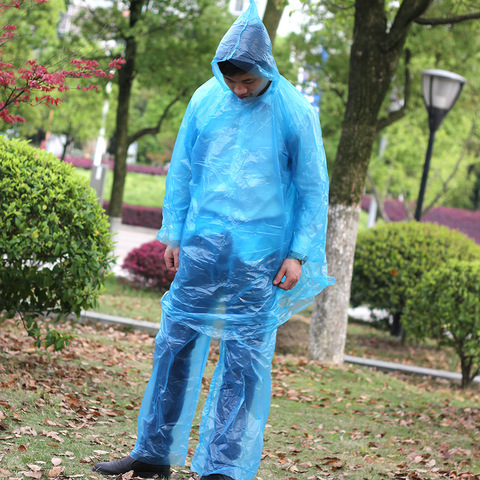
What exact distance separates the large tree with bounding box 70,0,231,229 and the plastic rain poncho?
10.8 m

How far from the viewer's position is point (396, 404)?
6.62 meters

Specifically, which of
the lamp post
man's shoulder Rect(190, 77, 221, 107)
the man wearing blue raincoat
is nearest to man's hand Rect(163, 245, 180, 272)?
the man wearing blue raincoat

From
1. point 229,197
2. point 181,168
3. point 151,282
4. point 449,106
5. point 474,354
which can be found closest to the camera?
point 229,197

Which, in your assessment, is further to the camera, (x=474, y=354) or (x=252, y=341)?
(x=474, y=354)

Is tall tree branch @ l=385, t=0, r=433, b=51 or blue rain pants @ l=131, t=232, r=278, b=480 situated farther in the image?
tall tree branch @ l=385, t=0, r=433, b=51

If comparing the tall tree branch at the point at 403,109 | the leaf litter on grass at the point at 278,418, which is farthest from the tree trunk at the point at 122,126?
the leaf litter on grass at the point at 278,418

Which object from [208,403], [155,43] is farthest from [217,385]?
[155,43]

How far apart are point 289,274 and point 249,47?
3.49 ft

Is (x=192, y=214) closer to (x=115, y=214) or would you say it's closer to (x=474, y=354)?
(x=474, y=354)

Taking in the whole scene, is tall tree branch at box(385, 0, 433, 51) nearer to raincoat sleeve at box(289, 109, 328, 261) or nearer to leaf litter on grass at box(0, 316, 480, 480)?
A: leaf litter on grass at box(0, 316, 480, 480)

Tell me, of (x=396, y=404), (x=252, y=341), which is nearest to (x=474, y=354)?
(x=396, y=404)

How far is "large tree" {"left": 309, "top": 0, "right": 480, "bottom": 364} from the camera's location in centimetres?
736

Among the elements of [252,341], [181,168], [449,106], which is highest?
[449,106]

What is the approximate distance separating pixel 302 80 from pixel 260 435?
15454 millimetres
